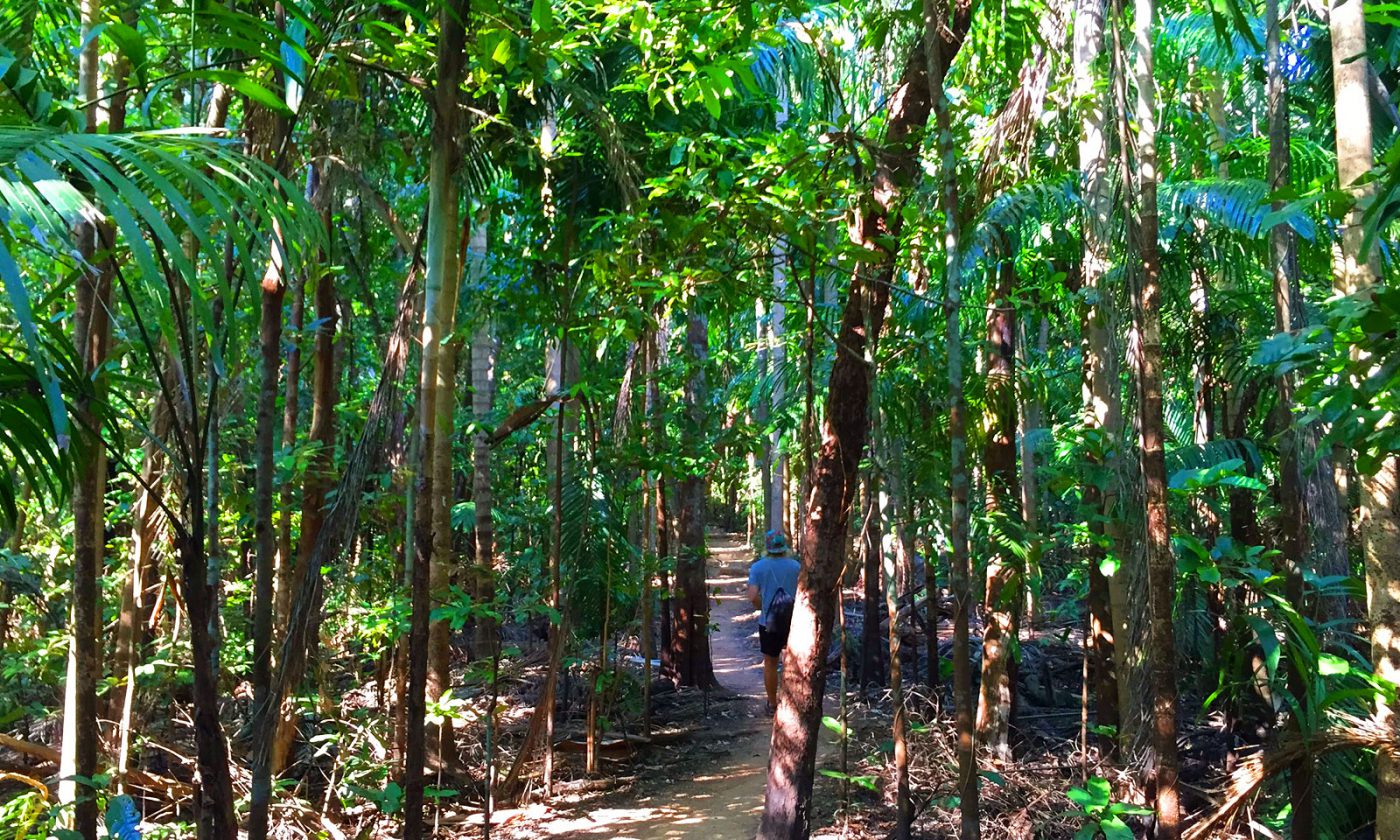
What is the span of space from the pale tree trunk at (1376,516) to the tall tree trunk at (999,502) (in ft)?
8.20

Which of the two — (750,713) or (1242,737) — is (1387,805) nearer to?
(1242,737)

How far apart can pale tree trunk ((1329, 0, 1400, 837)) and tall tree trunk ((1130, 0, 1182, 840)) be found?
86 centimetres

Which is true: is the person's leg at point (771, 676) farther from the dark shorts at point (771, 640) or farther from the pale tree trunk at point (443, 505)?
the pale tree trunk at point (443, 505)

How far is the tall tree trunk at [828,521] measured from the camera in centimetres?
542

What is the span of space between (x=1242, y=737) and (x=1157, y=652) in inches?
200

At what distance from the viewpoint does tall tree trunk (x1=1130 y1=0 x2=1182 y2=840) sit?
3.96 m

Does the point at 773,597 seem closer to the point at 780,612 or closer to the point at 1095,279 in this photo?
the point at 780,612

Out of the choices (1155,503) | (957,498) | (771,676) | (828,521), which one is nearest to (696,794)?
(771,676)

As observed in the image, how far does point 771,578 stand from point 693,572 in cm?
226

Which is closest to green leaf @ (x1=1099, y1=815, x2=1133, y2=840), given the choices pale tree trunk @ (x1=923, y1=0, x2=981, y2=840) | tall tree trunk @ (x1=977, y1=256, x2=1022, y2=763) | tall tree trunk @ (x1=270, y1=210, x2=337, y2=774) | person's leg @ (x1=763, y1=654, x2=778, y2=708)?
pale tree trunk @ (x1=923, y1=0, x2=981, y2=840)

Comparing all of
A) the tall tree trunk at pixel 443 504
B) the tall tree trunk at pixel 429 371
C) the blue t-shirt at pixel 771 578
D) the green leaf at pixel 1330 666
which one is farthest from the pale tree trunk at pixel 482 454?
the green leaf at pixel 1330 666

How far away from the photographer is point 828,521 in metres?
5.50

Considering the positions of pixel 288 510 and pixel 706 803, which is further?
pixel 706 803

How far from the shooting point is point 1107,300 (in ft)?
14.0
